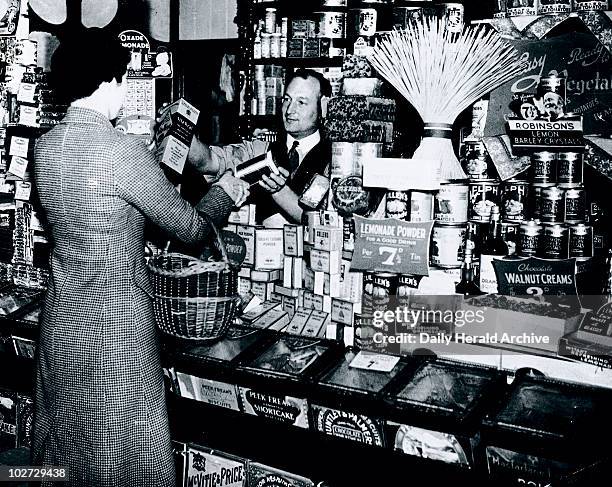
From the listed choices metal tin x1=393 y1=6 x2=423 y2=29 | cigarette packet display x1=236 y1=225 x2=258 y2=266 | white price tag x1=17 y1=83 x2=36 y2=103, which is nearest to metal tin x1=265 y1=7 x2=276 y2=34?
metal tin x1=393 y1=6 x2=423 y2=29

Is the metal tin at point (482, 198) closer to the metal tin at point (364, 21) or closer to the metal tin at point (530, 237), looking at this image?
the metal tin at point (530, 237)

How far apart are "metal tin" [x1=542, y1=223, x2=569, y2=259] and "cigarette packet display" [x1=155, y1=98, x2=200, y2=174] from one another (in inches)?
69.4

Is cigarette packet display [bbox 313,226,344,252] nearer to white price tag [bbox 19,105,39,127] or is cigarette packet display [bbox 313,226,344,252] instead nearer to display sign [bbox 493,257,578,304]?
display sign [bbox 493,257,578,304]

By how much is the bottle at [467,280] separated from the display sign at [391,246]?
0.51ft

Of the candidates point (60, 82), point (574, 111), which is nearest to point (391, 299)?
point (574, 111)

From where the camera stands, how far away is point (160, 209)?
8.16ft

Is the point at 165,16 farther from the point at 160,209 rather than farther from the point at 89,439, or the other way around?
the point at 89,439

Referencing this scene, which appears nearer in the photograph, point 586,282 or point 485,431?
point 485,431

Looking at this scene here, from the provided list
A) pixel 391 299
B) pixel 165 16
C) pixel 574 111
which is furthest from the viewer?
pixel 165 16

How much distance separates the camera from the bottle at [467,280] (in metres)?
3.13

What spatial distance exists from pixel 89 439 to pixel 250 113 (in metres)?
1.76

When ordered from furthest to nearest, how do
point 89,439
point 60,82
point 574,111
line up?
point 574,111, point 89,439, point 60,82

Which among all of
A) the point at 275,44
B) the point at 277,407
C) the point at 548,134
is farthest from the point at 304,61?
the point at 277,407

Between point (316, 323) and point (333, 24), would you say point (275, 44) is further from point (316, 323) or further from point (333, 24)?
point (316, 323)
